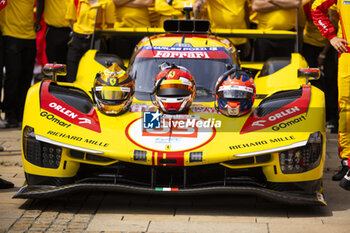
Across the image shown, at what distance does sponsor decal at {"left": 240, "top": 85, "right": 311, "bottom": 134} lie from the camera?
20.7ft

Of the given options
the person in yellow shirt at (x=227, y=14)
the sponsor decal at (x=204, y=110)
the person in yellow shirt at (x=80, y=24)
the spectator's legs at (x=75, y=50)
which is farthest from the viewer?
the spectator's legs at (x=75, y=50)

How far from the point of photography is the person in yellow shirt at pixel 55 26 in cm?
1138

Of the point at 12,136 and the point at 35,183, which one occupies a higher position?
the point at 35,183

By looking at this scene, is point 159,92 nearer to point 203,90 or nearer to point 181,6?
point 203,90

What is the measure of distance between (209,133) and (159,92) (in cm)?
61

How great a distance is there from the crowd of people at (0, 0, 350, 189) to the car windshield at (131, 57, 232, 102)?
2429mm

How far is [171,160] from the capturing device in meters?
6.01

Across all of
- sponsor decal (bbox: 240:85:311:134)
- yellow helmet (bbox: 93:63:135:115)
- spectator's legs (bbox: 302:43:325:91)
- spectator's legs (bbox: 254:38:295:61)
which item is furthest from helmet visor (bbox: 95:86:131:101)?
spectator's legs (bbox: 302:43:325:91)

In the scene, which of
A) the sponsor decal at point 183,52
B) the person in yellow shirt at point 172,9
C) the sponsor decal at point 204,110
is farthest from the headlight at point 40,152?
the person in yellow shirt at point 172,9

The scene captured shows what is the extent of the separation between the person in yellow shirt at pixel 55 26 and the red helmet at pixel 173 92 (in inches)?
199

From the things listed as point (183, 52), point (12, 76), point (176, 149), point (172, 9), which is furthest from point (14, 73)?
point (176, 149)

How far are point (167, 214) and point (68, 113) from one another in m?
1.25

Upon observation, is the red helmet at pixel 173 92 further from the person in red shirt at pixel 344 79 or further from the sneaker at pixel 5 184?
the person in red shirt at pixel 344 79

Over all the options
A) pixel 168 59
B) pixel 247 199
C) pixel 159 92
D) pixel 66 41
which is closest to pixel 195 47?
pixel 168 59
